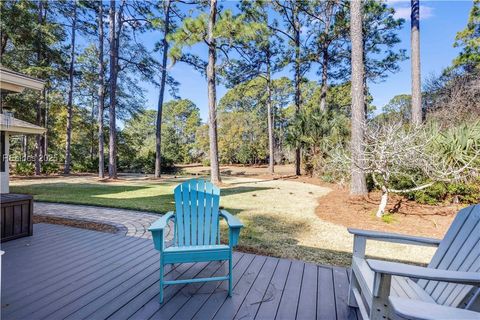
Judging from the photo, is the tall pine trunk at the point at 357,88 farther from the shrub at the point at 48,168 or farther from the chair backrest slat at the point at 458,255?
the shrub at the point at 48,168

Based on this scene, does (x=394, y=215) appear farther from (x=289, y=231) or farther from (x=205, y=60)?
(x=205, y=60)

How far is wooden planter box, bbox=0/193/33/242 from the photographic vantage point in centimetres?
325

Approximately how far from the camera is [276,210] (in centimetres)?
582

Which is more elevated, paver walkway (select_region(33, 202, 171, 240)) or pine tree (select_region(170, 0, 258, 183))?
pine tree (select_region(170, 0, 258, 183))

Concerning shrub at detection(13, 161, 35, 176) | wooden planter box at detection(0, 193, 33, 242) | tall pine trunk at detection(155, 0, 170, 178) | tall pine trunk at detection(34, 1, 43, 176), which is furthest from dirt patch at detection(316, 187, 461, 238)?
shrub at detection(13, 161, 35, 176)

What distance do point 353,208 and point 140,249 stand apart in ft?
14.5

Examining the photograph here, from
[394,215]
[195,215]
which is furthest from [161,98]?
[195,215]

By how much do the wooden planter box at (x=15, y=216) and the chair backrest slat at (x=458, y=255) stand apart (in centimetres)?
452

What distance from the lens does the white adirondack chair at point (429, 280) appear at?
3.43 ft

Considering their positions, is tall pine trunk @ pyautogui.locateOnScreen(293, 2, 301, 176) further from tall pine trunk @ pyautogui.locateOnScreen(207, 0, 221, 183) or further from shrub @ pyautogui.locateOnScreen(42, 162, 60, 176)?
shrub @ pyautogui.locateOnScreen(42, 162, 60, 176)

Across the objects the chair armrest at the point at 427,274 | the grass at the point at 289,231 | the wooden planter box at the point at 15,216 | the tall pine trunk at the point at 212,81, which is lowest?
the grass at the point at 289,231

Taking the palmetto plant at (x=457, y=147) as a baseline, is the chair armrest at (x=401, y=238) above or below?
below

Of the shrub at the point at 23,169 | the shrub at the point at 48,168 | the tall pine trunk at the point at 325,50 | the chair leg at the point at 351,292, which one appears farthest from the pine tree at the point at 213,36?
the shrub at the point at 23,169

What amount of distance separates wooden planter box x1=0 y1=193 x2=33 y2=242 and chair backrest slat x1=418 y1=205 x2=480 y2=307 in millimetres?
4517
